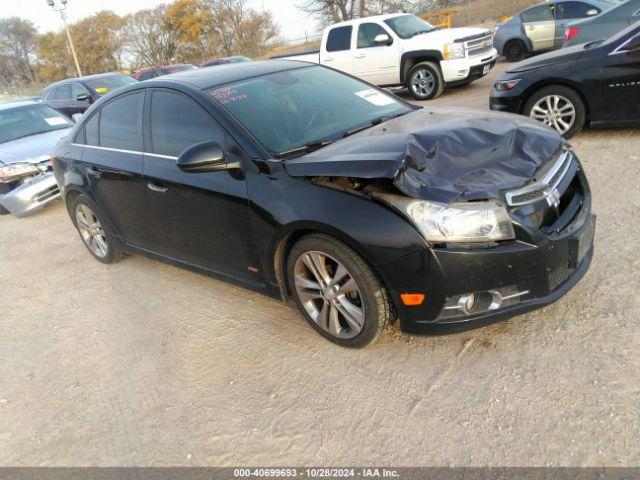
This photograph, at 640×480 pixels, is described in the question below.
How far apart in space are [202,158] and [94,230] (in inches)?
102

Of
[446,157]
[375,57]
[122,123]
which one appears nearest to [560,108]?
[446,157]

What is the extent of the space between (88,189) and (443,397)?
375cm

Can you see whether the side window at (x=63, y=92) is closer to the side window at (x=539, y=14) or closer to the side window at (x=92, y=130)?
the side window at (x=92, y=130)

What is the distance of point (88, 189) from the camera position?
473cm

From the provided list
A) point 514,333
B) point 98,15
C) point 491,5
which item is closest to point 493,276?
point 514,333

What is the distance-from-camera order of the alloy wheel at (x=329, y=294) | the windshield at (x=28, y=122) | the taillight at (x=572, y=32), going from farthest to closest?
the taillight at (x=572, y=32)
the windshield at (x=28, y=122)
the alloy wheel at (x=329, y=294)

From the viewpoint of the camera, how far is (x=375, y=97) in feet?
13.5

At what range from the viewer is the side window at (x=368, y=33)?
1139 centimetres

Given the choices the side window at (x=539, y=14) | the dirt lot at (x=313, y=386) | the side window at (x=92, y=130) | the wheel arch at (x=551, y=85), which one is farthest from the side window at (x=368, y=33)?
the dirt lot at (x=313, y=386)

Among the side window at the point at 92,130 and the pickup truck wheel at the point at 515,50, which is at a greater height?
the side window at the point at 92,130

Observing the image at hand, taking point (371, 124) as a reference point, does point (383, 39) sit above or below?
above

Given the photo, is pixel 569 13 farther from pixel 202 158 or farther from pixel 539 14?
pixel 202 158

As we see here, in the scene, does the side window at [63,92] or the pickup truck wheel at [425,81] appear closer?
the pickup truck wheel at [425,81]

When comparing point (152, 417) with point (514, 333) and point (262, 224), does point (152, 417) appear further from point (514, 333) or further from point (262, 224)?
point (514, 333)
